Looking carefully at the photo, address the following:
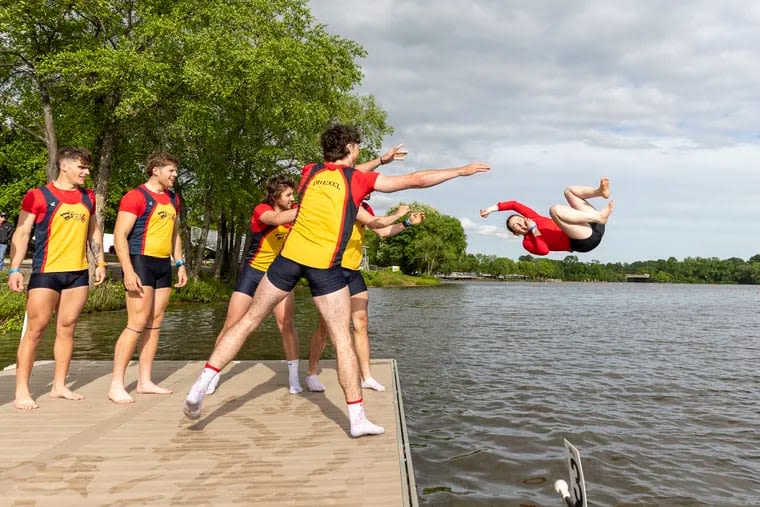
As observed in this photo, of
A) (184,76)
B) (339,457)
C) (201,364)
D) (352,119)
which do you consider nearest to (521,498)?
(339,457)

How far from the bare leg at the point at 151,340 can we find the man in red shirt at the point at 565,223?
→ 3686 millimetres

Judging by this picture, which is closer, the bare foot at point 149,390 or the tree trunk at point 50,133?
the bare foot at point 149,390

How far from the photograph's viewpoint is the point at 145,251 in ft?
19.7

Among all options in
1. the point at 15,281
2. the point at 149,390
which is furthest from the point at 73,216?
the point at 149,390

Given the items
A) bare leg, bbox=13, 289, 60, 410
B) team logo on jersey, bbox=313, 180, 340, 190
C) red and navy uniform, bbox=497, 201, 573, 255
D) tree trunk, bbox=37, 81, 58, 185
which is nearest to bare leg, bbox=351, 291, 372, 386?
red and navy uniform, bbox=497, 201, 573, 255

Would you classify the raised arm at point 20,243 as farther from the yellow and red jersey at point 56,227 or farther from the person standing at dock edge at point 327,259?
the person standing at dock edge at point 327,259

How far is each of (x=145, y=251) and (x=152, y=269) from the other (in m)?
0.21

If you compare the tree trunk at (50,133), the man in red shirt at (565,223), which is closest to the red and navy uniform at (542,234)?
the man in red shirt at (565,223)

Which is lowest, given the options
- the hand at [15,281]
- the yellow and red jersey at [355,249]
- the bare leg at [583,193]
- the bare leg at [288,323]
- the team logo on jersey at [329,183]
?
the bare leg at [288,323]

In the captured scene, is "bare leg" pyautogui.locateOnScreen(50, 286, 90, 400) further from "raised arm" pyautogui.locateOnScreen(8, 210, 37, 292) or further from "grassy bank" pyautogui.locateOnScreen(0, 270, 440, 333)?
"grassy bank" pyautogui.locateOnScreen(0, 270, 440, 333)

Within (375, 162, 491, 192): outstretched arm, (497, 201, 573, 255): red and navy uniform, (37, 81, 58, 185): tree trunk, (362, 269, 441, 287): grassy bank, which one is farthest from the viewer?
(362, 269, 441, 287): grassy bank

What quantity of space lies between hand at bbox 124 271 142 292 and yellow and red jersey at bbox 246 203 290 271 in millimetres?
1193

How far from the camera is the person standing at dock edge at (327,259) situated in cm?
466

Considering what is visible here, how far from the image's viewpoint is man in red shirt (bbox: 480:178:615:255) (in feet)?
18.5
